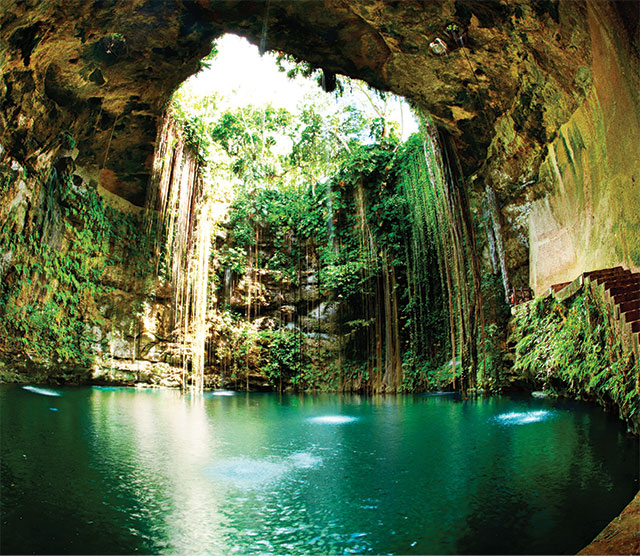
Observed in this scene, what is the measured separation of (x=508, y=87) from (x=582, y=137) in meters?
1.25

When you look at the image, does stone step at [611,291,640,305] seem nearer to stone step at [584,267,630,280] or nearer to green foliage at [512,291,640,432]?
green foliage at [512,291,640,432]

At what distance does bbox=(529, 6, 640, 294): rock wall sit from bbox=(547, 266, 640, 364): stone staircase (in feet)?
0.85

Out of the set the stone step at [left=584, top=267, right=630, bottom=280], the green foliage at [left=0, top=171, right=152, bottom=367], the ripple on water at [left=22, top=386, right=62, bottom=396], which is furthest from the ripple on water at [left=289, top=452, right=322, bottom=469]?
the green foliage at [left=0, top=171, right=152, bottom=367]

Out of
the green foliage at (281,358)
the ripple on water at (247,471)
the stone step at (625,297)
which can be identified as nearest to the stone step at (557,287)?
the stone step at (625,297)

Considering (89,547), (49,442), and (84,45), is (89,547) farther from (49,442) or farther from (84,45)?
(84,45)

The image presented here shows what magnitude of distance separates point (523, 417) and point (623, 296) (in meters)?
2.09

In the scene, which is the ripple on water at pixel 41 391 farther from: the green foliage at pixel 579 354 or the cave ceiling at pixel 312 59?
the green foliage at pixel 579 354

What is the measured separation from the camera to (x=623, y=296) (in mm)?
3932

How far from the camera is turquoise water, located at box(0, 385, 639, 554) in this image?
6.91ft

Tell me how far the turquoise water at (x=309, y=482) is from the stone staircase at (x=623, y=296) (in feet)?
2.82

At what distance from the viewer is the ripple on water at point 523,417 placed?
5.06 m

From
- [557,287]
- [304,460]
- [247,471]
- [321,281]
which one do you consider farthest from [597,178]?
[321,281]

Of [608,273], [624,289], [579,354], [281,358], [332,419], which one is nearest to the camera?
[624,289]

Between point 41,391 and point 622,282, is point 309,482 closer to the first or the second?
point 622,282
